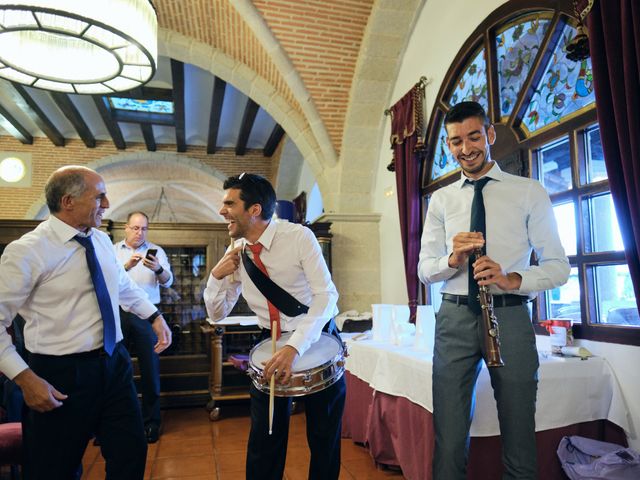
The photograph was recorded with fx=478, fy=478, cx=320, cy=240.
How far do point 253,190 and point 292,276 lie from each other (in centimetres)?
40

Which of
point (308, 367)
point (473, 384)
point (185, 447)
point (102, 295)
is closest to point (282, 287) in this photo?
point (308, 367)

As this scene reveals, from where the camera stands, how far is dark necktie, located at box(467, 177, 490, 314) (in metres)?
1.91

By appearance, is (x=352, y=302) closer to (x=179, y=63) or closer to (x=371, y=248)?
(x=371, y=248)

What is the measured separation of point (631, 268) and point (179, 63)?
6818 millimetres

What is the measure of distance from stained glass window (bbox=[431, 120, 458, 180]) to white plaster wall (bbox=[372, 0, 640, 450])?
A: 30cm

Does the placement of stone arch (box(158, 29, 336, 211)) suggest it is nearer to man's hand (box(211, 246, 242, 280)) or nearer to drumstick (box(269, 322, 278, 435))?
man's hand (box(211, 246, 242, 280))

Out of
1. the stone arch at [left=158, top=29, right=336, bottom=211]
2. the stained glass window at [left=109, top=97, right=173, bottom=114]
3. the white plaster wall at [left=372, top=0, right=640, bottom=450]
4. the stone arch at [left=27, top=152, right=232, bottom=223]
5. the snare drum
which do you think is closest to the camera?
the snare drum

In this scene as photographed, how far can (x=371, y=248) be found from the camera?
20.4ft

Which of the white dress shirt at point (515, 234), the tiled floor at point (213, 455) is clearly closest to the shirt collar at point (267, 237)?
the white dress shirt at point (515, 234)

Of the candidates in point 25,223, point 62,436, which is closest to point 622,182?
point 62,436

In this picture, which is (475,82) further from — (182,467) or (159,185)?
(159,185)

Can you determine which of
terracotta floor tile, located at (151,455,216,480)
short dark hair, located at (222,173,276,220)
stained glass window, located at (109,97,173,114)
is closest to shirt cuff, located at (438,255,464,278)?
short dark hair, located at (222,173,276,220)

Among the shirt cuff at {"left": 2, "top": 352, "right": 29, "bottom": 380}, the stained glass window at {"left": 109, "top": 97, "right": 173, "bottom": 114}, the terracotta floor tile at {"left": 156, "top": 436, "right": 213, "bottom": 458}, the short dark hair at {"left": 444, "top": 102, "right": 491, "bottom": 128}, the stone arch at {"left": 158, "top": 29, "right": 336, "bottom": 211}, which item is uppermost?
the stained glass window at {"left": 109, "top": 97, "right": 173, "bottom": 114}

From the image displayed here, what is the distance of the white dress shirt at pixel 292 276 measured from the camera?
1995mm
